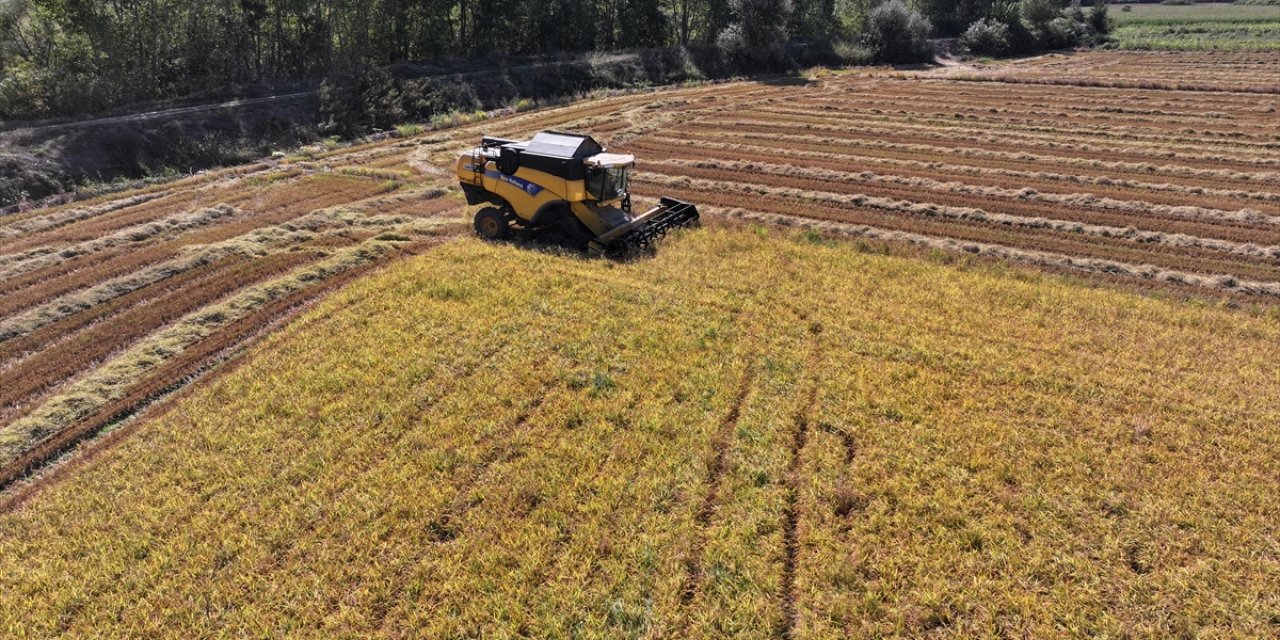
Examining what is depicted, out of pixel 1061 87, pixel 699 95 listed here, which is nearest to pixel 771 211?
pixel 699 95

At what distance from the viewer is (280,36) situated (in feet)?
151

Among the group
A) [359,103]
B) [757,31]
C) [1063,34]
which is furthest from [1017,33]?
[359,103]

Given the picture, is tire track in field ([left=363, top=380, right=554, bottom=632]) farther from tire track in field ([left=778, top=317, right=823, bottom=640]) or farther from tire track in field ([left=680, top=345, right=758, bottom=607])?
tire track in field ([left=778, top=317, right=823, bottom=640])

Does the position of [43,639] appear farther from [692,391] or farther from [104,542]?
[692,391]

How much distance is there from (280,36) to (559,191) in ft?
136

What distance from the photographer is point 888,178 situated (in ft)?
86.2

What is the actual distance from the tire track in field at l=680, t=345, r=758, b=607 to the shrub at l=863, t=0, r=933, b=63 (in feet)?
215

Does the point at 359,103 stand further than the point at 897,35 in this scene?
No

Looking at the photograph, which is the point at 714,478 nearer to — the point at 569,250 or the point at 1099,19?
the point at 569,250

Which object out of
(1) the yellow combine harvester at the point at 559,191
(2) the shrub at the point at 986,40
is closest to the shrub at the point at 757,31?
(2) the shrub at the point at 986,40

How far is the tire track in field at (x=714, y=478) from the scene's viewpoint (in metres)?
7.93

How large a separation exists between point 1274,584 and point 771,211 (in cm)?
1734

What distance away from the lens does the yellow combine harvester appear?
17.5m

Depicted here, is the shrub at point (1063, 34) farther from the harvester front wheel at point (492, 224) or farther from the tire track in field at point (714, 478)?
the tire track in field at point (714, 478)
